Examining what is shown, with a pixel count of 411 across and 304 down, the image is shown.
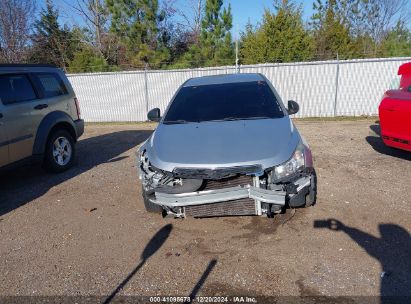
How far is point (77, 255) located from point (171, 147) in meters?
1.46

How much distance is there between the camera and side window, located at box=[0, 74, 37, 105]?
17.1 feet

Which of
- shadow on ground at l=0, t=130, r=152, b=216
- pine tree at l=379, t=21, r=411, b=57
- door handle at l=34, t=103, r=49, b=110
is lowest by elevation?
shadow on ground at l=0, t=130, r=152, b=216

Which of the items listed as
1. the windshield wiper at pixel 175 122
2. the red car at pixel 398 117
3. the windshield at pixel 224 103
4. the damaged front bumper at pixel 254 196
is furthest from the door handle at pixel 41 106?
the red car at pixel 398 117

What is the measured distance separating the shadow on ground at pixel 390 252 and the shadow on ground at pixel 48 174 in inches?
167

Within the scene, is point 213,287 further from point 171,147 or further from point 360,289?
point 171,147

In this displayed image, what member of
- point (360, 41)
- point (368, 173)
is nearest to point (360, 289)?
point (368, 173)

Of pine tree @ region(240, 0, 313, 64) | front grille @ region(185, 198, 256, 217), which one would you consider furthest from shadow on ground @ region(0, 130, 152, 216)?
pine tree @ region(240, 0, 313, 64)

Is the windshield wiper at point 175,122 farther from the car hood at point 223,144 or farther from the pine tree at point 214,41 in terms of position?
the pine tree at point 214,41

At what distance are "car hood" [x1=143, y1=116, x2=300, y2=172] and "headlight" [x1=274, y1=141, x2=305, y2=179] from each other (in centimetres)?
5

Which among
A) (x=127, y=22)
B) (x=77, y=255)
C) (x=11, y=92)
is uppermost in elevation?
(x=127, y=22)

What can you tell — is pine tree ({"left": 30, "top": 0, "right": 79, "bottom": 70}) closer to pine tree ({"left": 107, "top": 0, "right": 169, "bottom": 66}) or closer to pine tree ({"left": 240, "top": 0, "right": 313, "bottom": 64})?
pine tree ({"left": 107, "top": 0, "right": 169, "bottom": 66})

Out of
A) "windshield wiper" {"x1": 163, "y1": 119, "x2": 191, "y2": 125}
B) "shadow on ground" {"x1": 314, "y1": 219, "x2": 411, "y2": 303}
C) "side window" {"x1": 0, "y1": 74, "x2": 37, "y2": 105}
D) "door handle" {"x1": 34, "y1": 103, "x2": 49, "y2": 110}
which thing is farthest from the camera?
"door handle" {"x1": 34, "y1": 103, "x2": 49, "y2": 110}

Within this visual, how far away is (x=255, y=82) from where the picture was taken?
16.8 feet

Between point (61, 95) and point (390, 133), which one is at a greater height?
point (61, 95)
